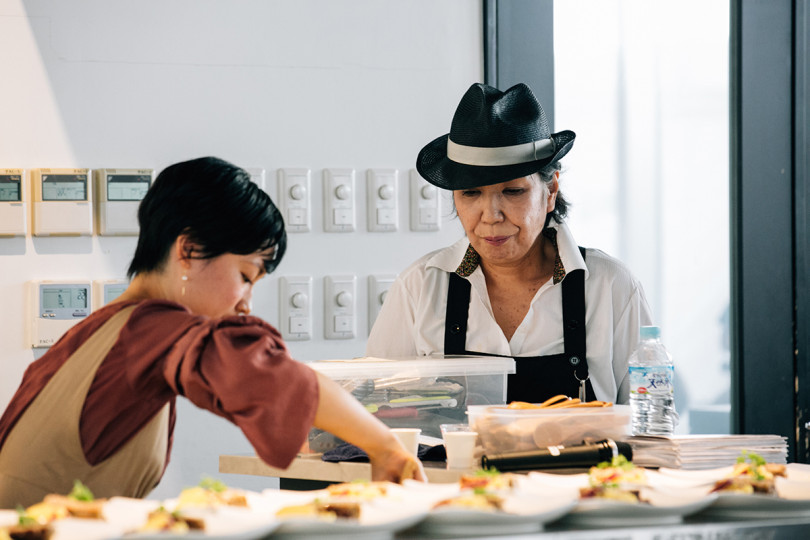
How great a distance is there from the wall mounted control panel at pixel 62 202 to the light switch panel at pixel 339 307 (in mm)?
747

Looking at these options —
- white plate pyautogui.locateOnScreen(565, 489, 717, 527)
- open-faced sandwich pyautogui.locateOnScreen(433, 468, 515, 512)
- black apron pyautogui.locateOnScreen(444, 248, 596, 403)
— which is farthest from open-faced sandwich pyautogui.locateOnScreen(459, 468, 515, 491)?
black apron pyautogui.locateOnScreen(444, 248, 596, 403)

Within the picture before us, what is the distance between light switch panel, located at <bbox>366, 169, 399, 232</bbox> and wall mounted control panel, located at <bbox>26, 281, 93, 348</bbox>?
91cm

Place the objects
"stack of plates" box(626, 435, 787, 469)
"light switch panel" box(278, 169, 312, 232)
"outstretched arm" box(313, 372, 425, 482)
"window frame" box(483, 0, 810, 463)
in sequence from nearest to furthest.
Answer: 1. "outstretched arm" box(313, 372, 425, 482)
2. "stack of plates" box(626, 435, 787, 469)
3. "light switch panel" box(278, 169, 312, 232)
4. "window frame" box(483, 0, 810, 463)

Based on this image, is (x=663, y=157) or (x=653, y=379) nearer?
(x=653, y=379)

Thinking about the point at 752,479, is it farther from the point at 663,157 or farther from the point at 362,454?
the point at 663,157

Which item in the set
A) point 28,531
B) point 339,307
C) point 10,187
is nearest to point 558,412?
point 28,531

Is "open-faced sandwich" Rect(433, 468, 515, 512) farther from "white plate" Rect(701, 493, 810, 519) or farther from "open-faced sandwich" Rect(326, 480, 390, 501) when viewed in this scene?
"white plate" Rect(701, 493, 810, 519)

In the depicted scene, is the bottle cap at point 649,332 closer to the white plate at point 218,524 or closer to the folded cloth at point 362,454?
the folded cloth at point 362,454

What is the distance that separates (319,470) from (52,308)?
1341 mm

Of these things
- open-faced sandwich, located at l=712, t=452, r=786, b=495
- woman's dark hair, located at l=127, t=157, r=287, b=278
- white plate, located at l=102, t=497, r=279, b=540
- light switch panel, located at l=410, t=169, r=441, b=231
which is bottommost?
open-faced sandwich, located at l=712, t=452, r=786, b=495

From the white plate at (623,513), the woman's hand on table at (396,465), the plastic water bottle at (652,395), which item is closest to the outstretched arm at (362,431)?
the woman's hand on table at (396,465)

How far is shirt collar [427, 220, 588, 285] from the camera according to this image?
7.78ft

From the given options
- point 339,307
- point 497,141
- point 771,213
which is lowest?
point 339,307

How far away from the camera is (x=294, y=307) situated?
112 inches
